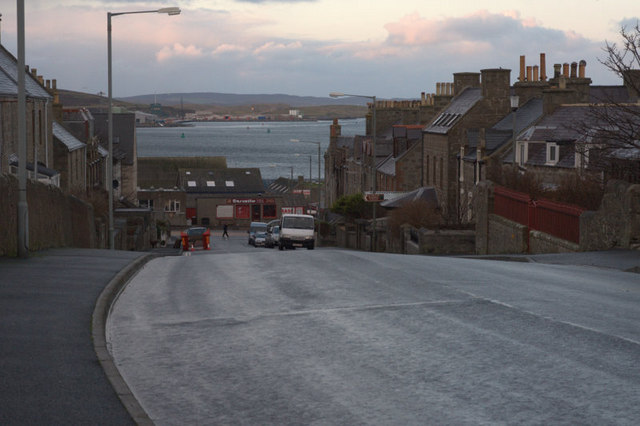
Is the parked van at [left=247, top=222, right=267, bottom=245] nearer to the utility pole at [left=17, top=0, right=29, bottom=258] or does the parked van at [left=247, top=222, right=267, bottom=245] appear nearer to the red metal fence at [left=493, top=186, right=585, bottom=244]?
the red metal fence at [left=493, top=186, right=585, bottom=244]

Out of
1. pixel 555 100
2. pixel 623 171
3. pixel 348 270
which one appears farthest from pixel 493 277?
pixel 555 100

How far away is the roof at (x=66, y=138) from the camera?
183 feet

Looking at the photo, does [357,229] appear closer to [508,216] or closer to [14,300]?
[508,216]

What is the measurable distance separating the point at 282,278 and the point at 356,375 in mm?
8655

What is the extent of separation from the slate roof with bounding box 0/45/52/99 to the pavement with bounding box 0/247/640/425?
19491 mm

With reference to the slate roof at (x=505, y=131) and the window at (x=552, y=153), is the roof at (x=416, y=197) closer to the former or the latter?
the slate roof at (x=505, y=131)

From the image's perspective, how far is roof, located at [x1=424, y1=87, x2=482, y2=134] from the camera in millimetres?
62094

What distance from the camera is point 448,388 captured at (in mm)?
8906

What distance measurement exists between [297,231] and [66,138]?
1811 cm

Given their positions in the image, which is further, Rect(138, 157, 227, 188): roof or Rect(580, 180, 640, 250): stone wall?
Rect(138, 157, 227, 188): roof

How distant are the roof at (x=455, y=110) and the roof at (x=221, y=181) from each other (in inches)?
2343

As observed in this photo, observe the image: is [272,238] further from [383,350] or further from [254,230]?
[383,350]

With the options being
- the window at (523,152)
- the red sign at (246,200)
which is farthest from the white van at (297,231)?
the red sign at (246,200)

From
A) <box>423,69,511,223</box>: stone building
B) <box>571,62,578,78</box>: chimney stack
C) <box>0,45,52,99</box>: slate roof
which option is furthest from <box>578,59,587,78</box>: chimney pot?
<box>0,45,52,99</box>: slate roof
